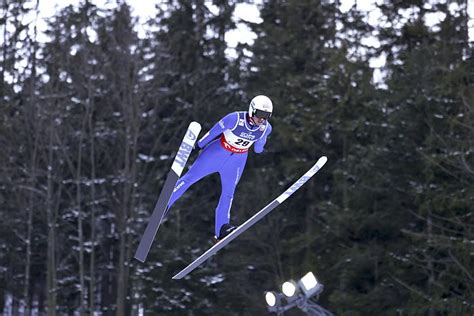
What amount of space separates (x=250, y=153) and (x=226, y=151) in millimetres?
14303

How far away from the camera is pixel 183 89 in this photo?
22.8 metres

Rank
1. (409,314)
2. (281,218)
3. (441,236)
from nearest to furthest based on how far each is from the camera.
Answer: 1. (441,236)
2. (409,314)
3. (281,218)

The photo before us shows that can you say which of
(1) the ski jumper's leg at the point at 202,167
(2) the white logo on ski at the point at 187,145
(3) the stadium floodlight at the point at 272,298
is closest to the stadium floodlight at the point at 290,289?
(3) the stadium floodlight at the point at 272,298

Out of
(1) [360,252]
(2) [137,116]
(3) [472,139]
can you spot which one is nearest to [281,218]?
(1) [360,252]

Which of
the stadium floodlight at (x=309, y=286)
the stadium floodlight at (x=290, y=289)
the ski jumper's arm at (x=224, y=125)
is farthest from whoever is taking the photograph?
the stadium floodlight at (x=290, y=289)

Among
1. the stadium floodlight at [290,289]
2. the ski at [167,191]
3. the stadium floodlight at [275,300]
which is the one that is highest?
the stadium floodlight at [290,289]

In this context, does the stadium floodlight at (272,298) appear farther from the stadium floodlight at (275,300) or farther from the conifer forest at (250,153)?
the conifer forest at (250,153)

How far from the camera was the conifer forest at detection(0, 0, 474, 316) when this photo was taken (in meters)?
18.7

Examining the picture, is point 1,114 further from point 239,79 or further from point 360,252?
point 360,252

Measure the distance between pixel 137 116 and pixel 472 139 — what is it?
705cm

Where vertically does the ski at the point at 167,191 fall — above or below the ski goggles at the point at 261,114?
below

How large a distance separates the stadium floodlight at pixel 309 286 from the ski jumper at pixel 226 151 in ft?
12.7

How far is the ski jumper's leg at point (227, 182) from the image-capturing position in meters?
8.01

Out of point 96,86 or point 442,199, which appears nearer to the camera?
point 442,199
